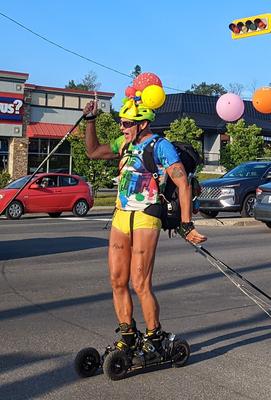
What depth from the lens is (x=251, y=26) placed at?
20234mm

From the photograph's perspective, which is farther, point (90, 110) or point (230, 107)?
point (230, 107)

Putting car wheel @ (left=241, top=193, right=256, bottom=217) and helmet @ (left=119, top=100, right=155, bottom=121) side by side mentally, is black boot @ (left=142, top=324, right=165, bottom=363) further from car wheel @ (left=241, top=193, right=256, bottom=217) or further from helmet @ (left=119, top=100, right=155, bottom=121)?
car wheel @ (left=241, top=193, right=256, bottom=217)

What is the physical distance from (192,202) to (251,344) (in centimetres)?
165

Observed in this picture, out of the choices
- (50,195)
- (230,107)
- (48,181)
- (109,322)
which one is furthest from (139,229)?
(230,107)

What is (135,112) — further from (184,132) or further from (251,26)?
(184,132)

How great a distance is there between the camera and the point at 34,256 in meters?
11.0

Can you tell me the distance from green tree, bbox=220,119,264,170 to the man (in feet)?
110

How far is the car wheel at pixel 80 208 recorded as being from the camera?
21625mm

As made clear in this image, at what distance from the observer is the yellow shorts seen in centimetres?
471

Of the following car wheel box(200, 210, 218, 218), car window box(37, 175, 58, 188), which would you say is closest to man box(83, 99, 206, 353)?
car wheel box(200, 210, 218, 218)

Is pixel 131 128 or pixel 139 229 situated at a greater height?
pixel 131 128

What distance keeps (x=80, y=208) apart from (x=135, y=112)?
1699 cm

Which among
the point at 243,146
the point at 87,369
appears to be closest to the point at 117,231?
the point at 87,369

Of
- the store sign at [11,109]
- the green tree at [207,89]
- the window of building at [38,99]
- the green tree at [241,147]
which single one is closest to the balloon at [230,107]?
the green tree at [241,147]
